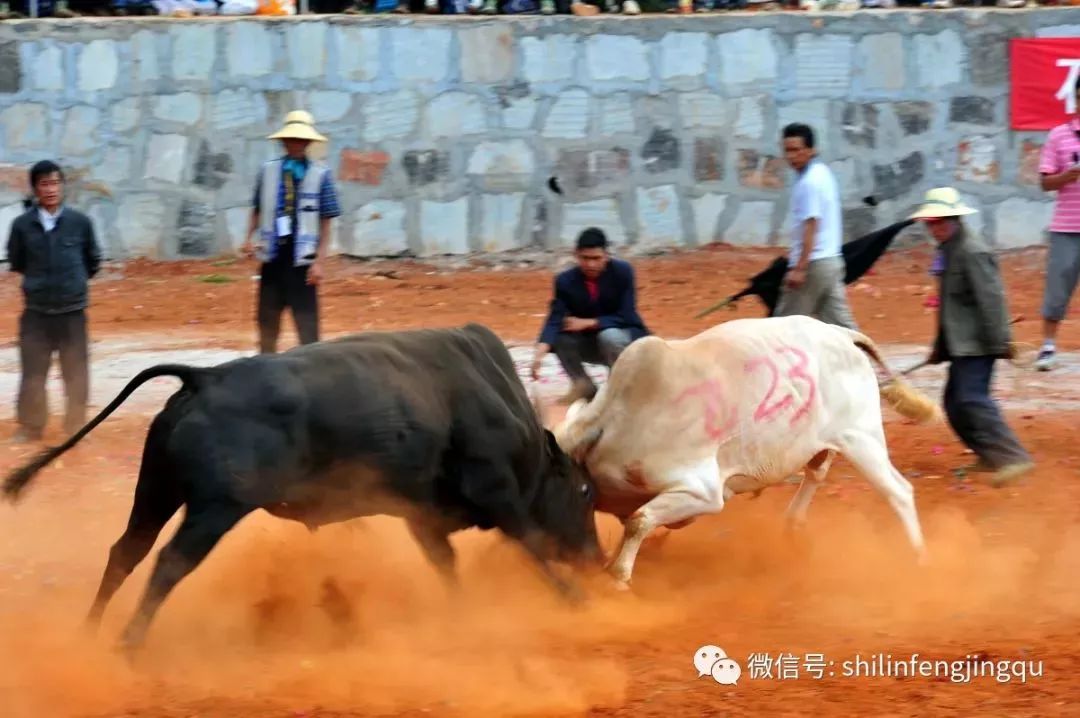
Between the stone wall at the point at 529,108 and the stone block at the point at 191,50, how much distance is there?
2cm

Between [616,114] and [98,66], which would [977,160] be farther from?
[98,66]

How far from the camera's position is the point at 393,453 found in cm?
574

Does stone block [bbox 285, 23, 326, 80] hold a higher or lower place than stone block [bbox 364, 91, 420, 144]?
higher

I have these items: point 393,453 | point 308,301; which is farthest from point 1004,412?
point 393,453

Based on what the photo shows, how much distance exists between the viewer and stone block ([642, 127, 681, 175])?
14617 millimetres

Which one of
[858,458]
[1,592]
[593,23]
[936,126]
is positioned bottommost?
[1,592]

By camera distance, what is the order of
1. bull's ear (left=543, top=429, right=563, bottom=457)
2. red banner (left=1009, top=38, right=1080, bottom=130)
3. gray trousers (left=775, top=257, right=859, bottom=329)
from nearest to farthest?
bull's ear (left=543, top=429, right=563, bottom=457), gray trousers (left=775, top=257, right=859, bottom=329), red banner (left=1009, top=38, right=1080, bottom=130)

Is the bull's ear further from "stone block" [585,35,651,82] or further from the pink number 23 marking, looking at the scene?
"stone block" [585,35,651,82]

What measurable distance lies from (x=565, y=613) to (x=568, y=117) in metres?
9.09

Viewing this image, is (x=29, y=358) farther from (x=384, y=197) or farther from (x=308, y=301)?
(x=384, y=197)

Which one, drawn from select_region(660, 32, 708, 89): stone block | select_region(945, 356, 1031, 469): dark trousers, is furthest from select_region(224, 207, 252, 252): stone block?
select_region(945, 356, 1031, 469): dark trousers

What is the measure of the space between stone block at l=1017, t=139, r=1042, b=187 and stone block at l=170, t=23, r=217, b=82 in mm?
7511

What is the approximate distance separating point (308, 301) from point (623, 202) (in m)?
5.78

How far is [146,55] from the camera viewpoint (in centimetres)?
1452
